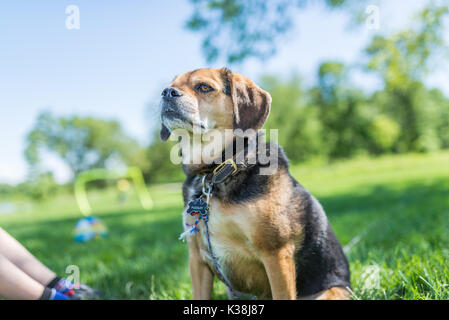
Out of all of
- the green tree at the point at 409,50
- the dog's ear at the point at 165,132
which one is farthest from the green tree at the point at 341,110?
the dog's ear at the point at 165,132

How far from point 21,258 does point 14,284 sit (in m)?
0.38

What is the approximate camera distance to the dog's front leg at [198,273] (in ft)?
7.52

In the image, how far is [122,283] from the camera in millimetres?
3426

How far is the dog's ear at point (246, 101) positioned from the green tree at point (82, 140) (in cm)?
4057

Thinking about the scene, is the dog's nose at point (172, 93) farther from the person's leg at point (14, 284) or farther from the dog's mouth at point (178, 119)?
the person's leg at point (14, 284)

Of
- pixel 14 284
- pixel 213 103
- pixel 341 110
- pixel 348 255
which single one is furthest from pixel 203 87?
pixel 341 110

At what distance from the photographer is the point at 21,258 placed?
253 centimetres

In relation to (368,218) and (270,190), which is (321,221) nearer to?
(270,190)

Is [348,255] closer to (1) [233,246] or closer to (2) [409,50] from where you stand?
(1) [233,246]

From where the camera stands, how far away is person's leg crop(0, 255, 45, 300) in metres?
2.17
